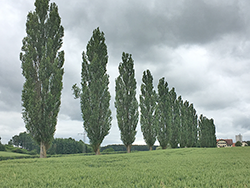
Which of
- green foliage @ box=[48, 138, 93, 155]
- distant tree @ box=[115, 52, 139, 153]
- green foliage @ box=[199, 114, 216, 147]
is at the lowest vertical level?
green foliage @ box=[48, 138, 93, 155]

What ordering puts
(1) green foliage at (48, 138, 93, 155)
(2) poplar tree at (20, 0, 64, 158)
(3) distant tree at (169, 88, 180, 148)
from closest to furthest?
(2) poplar tree at (20, 0, 64, 158) < (3) distant tree at (169, 88, 180, 148) < (1) green foliage at (48, 138, 93, 155)

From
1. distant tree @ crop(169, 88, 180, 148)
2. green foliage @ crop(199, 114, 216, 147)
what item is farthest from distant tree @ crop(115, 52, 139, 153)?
green foliage @ crop(199, 114, 216, 147)

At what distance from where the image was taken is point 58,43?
24484mm

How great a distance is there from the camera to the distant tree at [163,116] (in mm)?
35469

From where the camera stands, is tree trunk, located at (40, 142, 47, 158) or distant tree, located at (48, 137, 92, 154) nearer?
tree trunk, located at (40, 142, 47, 158)

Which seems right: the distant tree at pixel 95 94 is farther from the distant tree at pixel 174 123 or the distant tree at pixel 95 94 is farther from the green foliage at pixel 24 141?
the green foliage at pixel 24 141

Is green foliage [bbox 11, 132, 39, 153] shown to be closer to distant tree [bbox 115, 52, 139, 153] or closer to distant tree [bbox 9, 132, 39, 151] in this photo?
distant tree [bbox 9, 132, 39, 151]

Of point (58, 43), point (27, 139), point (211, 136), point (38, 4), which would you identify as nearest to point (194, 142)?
point (211, 136)

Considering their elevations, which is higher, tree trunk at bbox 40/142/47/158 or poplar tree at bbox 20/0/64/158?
poplar tree at bbox 20/0/64/158

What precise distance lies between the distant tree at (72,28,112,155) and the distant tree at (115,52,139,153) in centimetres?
416

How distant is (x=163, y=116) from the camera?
122 ft

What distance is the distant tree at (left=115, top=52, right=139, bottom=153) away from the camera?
90.2 feet

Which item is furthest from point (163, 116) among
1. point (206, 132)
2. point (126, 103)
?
point (206, 132)

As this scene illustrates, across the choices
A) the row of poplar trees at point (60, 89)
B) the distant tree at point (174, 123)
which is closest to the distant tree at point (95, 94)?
the row of poplar trees at point (60, 89)
